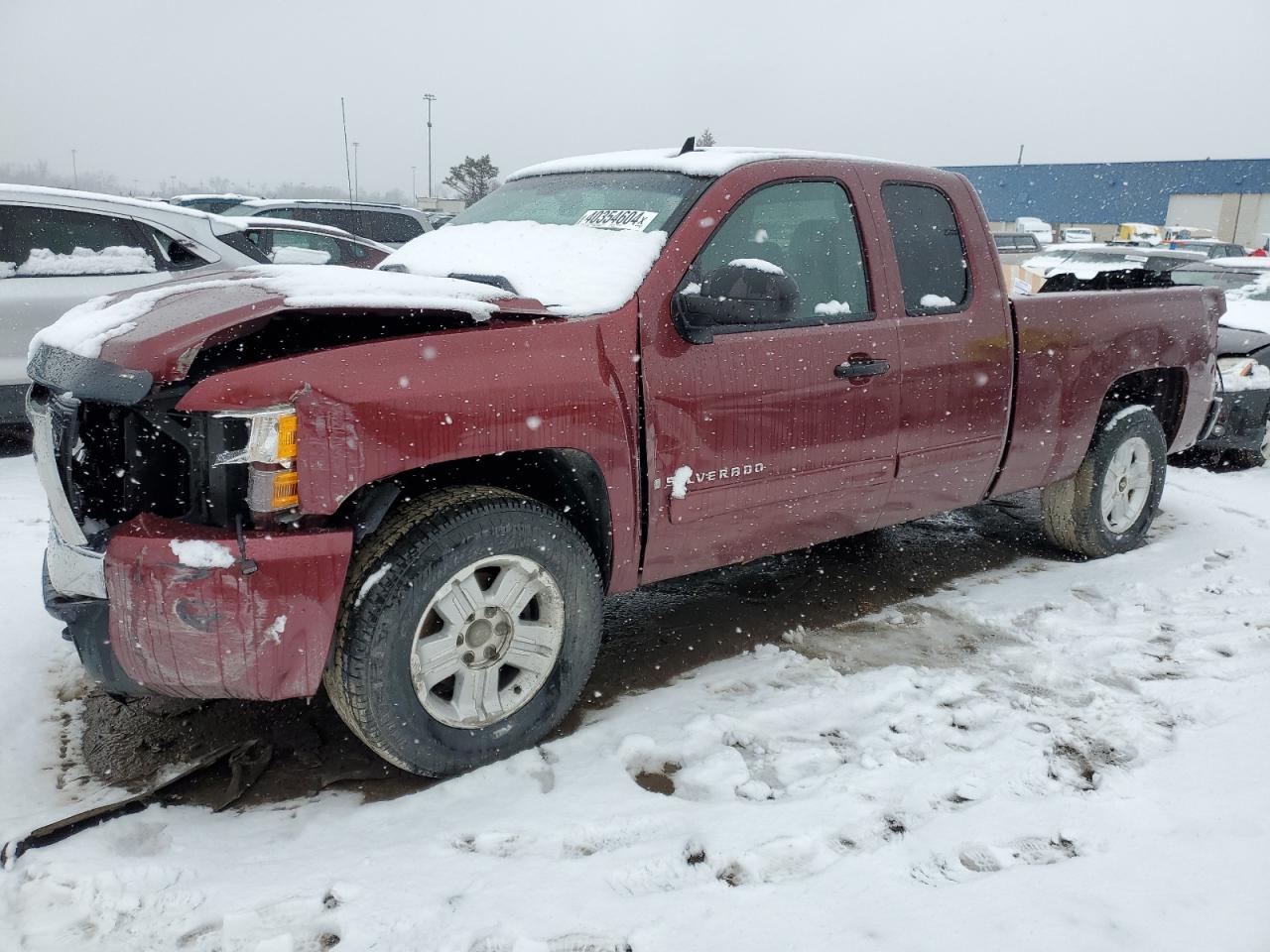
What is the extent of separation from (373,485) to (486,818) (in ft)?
3.07

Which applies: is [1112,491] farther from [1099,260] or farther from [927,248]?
[1099,260]

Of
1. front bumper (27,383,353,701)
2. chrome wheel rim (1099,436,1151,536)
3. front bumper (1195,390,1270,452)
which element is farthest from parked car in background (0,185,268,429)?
front bumper (1195,390,1270,452)

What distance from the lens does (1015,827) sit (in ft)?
8.24

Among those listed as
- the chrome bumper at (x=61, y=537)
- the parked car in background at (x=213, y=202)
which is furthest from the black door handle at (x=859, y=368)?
the parked car in background at (x=213, y=202)

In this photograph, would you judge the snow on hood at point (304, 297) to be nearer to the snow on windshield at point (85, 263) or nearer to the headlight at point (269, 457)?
the headlight at point (269, 457)

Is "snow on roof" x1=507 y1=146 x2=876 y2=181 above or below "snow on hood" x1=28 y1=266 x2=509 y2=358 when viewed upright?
above

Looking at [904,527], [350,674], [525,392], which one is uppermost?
[525,392]

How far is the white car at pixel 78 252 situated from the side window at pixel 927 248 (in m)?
4.16

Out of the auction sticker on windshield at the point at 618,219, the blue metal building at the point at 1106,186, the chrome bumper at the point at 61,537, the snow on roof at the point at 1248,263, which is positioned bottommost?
the chrome bumper at the point at 61,537

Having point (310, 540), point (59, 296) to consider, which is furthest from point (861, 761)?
point (59, 296)

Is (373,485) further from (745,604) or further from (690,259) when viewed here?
(745,604)

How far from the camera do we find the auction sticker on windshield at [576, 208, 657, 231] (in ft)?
10.5

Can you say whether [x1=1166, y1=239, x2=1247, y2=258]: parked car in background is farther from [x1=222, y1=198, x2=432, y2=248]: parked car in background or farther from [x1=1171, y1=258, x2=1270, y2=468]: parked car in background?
[x1=222, y1=198, x2=432, y2=248]: parked car in background

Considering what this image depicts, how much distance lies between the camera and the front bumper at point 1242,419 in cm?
654
